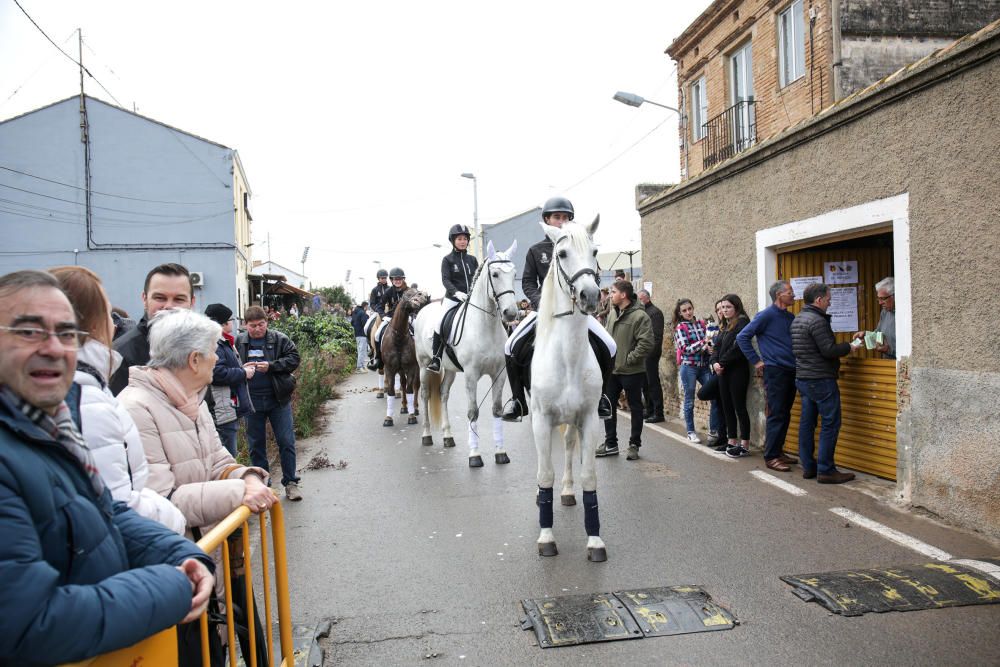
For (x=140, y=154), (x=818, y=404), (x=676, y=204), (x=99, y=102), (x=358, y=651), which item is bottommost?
(x=358, y=651)

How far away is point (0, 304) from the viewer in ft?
5.59

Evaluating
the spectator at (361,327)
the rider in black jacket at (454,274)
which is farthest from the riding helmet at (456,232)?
the spectator at (361,327)

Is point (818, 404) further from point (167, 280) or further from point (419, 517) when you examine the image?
point (167, 280)

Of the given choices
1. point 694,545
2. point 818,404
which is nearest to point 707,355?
point 818,404

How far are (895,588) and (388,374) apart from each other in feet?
28.7

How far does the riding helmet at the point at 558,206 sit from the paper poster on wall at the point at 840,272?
4.40 meters

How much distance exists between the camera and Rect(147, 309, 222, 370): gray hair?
10.6 ft

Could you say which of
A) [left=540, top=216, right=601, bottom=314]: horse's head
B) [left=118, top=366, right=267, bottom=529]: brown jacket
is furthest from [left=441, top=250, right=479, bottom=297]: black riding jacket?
[left=118, top=366, right=267, bottom=529]: brown jacket

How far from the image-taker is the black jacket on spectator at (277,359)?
21.7ft

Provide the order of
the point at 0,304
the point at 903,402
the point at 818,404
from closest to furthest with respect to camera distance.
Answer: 1. the point at 0,304
2. the point at 903,402
3. the point at 818,404

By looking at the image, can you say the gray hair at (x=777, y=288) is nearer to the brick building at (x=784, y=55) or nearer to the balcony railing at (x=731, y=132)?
the brick building at (x=784, y=55)

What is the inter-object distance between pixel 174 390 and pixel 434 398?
6.85m

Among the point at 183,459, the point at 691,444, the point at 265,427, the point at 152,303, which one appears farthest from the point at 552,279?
the point at 691,444

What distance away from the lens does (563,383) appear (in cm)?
533
